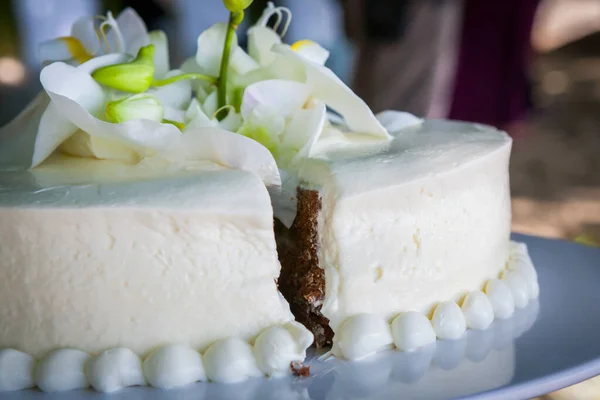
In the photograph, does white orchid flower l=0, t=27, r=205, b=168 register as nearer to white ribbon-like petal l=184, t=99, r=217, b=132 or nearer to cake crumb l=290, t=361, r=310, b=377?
white ribbon-like petal l=184, t=99, r=217, b=132

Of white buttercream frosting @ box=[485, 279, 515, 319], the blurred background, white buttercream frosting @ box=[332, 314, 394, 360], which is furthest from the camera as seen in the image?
the blurred background

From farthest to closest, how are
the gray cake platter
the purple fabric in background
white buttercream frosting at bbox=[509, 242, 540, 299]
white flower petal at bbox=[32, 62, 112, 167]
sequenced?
the purple fabric in background → white buttercream frosting at bbox=[509, 242, 540, 299] → white flower petal at bbox=[32, 62, 112, 167] → the gray cake platter

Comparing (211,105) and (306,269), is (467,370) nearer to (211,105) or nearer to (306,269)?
(306,269)

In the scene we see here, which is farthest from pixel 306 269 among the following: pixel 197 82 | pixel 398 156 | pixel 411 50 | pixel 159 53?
pixel 411 50

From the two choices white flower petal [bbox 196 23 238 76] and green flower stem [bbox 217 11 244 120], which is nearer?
green flower stem [bbox 217 11 244 120]

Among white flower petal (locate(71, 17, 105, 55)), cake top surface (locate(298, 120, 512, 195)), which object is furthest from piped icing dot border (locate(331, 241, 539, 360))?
white flower petal (locate(71, 17, 105, 55))

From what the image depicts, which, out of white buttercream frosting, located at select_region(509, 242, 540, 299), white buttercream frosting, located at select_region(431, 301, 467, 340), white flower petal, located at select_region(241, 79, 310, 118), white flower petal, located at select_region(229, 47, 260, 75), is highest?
white flower petal, located at select_region(229, 47, 260, 75)

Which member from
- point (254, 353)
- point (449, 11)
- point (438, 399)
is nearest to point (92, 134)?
point (254, 353)
